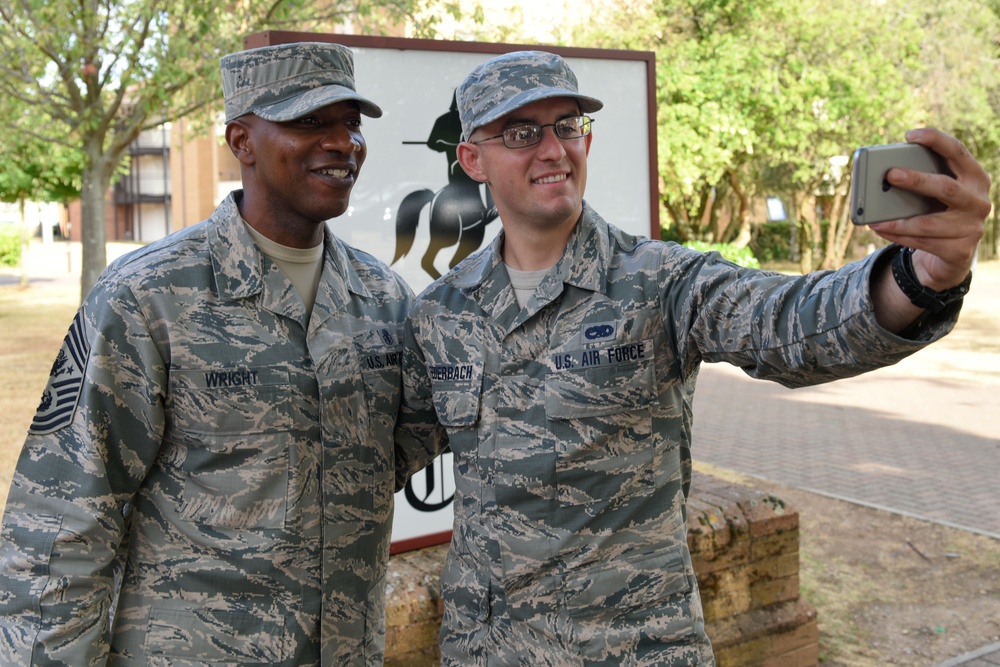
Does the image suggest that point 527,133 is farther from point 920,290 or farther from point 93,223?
point 93,223

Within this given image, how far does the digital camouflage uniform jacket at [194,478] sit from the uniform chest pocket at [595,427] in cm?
51

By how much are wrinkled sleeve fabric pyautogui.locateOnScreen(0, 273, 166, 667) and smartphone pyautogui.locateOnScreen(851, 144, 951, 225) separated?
1.46 m

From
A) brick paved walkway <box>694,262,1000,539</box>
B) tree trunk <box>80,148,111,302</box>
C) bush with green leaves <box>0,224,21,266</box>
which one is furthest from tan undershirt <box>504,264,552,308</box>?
bush with green leaves <box>0,224,21,266</box>

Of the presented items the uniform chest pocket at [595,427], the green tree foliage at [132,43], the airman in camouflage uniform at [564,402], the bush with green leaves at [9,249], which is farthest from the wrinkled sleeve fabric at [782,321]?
the bush with green leaves at [9,249]

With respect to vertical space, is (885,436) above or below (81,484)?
below

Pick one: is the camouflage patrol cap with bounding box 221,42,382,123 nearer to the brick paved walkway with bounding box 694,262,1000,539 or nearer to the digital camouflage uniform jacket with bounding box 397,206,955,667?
the digital camouflage uniform jacket with bounding box 397,206,955,667

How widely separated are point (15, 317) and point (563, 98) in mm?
19145

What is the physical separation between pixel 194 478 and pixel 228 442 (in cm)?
11

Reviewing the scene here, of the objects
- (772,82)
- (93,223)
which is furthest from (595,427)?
(772,82)

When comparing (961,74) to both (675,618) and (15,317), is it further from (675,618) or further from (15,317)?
(675,618)

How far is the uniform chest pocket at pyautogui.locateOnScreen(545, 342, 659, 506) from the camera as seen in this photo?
2156mm

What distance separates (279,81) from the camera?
232cm

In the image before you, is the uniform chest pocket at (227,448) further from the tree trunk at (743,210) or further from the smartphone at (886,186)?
the tree trunk at (743,210)

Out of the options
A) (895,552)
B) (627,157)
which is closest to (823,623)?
(895,552)
